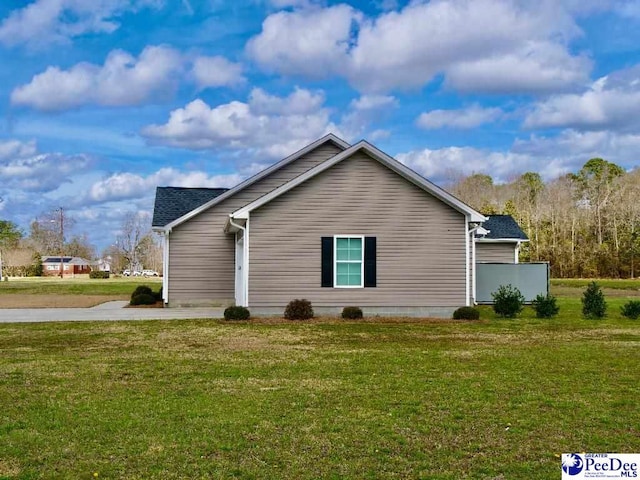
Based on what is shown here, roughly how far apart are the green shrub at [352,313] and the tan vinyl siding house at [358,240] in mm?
411

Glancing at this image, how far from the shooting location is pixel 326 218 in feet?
60.5

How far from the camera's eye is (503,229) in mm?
27438

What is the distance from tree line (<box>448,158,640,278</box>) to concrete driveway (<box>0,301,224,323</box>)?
36736 millimetres

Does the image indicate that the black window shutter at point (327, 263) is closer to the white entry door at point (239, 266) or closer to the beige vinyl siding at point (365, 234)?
the beige vinyl siding at point (365, 234)

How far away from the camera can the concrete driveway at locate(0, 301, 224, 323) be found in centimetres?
1848

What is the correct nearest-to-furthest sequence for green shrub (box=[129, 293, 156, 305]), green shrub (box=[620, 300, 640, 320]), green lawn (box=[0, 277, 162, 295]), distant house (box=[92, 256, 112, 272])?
green shrub (box=[620, 300, 640, 320]) < green shrub (box=[129, 293, 156, 305]) < green lawn (box=[0, 277, 162, 295]) < distant house (box=[92, 256, 112, 272])

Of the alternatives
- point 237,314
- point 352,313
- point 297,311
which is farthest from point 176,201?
point 352,313

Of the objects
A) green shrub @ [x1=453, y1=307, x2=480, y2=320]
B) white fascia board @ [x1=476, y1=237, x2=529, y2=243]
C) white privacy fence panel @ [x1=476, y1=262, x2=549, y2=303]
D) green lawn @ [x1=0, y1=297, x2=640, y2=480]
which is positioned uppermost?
white fascia board @ [x1=476, y1=237, x2=529, y2=243]

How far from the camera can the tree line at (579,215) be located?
5388 cm

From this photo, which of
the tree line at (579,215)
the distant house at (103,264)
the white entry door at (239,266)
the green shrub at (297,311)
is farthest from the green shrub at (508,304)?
the distant house at (103,264)

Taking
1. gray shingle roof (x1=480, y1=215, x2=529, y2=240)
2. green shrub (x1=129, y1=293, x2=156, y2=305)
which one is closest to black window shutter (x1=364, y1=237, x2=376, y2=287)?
gray shingle roof (x1=480, y1=215, x2=529, y2=240)

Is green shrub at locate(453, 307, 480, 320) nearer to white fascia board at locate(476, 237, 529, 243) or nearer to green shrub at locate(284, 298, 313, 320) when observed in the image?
green shrub at locate(284, 298, 313, 320)

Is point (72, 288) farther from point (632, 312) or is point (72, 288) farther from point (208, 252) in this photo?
point (632, 312)

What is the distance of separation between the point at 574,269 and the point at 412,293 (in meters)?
40.9
